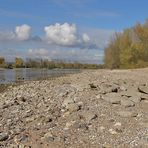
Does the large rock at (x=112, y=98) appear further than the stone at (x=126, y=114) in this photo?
Yes

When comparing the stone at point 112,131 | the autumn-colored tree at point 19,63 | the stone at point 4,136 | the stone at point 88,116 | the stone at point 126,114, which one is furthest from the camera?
the autumn-colored tree at point 19,63

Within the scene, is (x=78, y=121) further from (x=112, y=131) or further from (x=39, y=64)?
(x=39, y=64)

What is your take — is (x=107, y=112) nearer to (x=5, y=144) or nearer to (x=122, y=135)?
(x=122, y=135)

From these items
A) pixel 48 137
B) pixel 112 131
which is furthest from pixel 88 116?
pixel 48 137

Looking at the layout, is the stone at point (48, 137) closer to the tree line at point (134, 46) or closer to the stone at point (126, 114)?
the stone at point (126, 114)

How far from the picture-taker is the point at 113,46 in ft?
311

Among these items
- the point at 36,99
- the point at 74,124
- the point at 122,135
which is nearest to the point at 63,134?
the point at 74,124

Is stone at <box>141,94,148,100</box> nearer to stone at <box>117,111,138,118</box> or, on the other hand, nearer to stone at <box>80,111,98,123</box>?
stone at <box>117,111,138,118</box>

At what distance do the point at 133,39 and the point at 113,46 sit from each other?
43.4 feet

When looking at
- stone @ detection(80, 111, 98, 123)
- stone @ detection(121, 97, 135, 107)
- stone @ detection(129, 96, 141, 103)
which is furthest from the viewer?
stone @ detection(129, 96, 141, 103)

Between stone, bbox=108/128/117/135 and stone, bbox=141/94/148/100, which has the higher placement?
stone, bbox=141/94/148/100

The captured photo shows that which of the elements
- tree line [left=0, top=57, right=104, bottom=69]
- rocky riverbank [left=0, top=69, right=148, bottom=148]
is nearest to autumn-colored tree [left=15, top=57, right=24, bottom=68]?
tree line [left=0, top=57, right=104, bottom=69]

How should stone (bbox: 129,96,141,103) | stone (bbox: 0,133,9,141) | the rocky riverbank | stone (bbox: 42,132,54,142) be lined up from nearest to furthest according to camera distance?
the rocky riverbank < stone (bbox: 42,132,54,142) < stone (bbox: 0,133,9,141) < stone (bbox: 129,96,141,103)

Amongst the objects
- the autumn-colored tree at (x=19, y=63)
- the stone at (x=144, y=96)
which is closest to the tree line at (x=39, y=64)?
the autumn-colored tree at (x=19, y=63)
